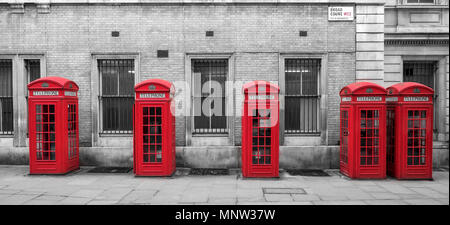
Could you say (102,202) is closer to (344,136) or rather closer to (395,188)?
(344,136)

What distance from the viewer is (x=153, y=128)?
324 inches

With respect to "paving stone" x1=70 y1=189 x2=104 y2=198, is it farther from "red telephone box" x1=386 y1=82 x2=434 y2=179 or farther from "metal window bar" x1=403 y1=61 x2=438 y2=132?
"metal window bar" x1=403 y1=61 x2=438 y2=132

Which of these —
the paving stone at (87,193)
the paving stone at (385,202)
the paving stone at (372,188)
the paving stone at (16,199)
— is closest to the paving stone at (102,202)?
the paving stone at (87,193)

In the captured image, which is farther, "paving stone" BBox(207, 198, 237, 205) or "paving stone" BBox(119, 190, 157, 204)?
"paving stone" BBox(119, 190, 157, 204)

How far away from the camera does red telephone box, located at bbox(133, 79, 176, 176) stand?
803 cm

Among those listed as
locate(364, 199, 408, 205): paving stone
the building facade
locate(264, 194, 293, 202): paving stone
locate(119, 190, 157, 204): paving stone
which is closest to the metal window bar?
the building facade

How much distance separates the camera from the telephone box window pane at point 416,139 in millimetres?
8195

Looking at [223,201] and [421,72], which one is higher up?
[421,72]

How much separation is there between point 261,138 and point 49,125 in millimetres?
6213

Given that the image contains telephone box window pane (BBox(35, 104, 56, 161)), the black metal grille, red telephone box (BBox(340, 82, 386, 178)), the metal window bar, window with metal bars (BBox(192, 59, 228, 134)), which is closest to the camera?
red telephone box (BBox(340, 82, 386, 178))

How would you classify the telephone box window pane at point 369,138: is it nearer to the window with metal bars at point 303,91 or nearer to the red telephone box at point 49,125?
the window with metal bars at point 303,91

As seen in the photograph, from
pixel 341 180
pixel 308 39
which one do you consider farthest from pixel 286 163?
pixel 308 39

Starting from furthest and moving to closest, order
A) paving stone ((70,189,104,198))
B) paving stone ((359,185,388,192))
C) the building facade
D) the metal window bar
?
1. the metal window bar
2. the building facade
3. paving stone ((359,185,388,192))
4. paving stone ((70,189,104,198))

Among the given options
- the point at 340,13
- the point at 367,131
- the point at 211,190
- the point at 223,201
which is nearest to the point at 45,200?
the point at 211,190
